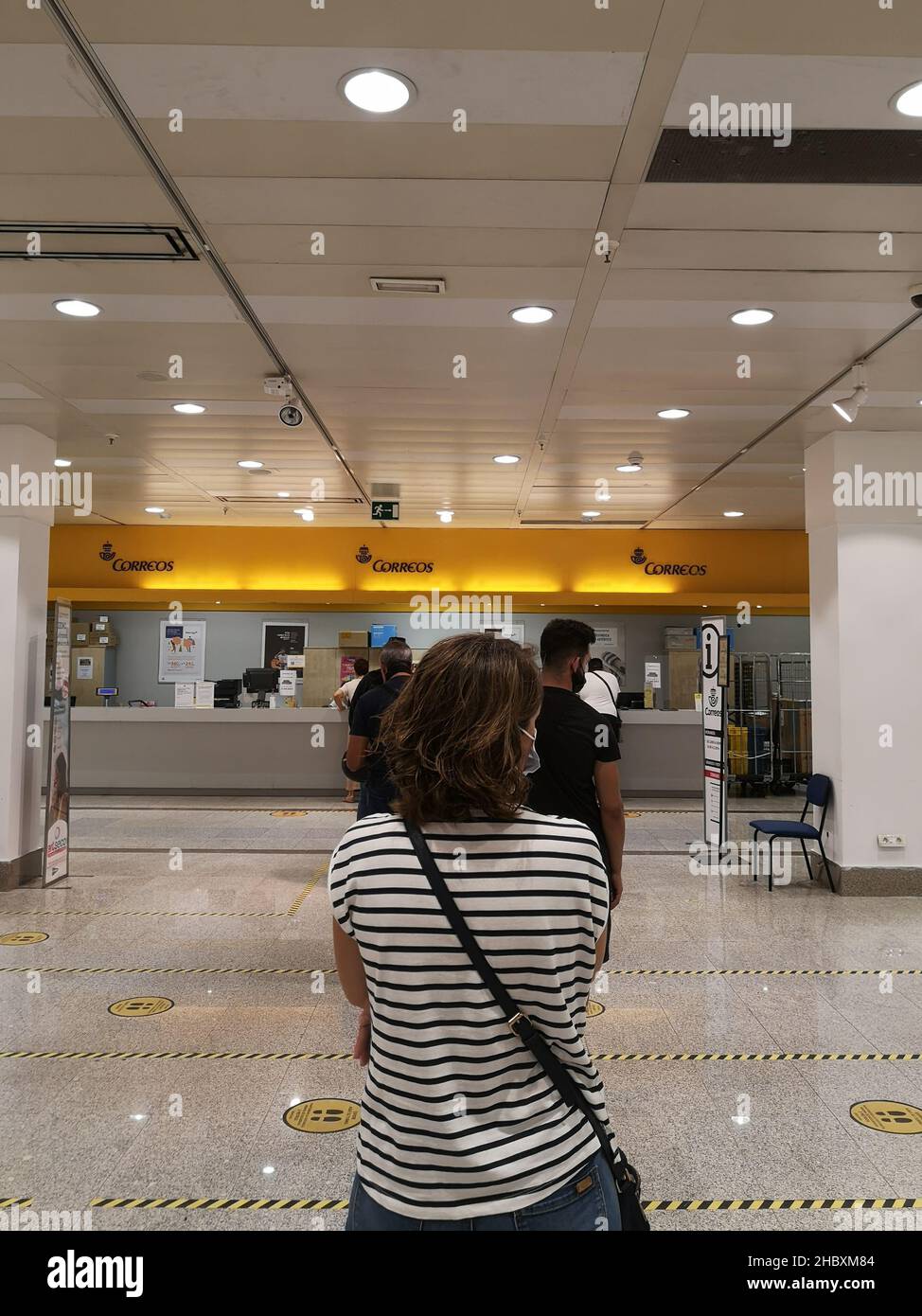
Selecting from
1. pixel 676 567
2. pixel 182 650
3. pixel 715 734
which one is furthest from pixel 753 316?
pixel 182 650

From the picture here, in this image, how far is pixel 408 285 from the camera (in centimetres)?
447

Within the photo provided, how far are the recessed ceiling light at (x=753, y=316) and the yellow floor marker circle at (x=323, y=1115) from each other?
14.1ft

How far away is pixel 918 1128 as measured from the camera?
3.09 meters

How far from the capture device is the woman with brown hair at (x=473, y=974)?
4.04ft

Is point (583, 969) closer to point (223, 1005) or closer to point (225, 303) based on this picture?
point (223, 1005)

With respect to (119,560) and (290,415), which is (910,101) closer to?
(290,415)

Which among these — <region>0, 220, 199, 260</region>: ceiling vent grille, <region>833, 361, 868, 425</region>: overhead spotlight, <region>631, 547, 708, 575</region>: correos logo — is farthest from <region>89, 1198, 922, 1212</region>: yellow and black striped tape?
<region>631, 547, 708, 575</region>: correos logo

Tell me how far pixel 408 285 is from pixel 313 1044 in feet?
12.0

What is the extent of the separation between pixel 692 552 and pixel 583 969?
38.7 ft

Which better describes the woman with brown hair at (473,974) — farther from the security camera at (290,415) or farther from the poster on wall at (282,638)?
the poster on wall at (282,638)

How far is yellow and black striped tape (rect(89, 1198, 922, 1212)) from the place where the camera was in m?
2.57

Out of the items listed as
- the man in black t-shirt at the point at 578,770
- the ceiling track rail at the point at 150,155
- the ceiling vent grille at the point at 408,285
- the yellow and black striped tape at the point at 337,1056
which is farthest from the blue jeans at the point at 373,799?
the ceiling track rail at the point at 150,155

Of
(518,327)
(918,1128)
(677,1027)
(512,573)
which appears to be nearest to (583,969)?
(918,1128)

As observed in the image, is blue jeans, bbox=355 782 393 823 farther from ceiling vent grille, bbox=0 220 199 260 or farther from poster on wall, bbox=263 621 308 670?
poster on wall, bbox=263 621 308 670
